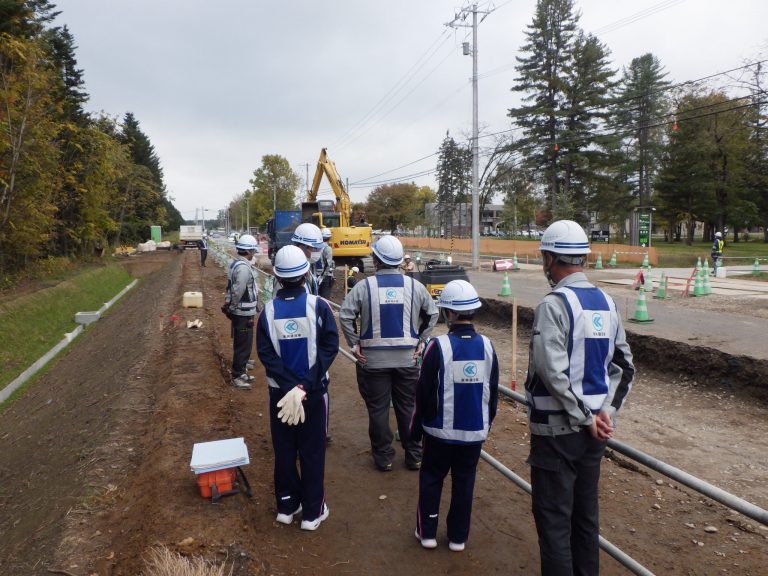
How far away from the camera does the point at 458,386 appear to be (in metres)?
3.37

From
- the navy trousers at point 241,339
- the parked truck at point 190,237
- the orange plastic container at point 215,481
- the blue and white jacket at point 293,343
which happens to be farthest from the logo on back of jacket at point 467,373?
the parked truck at point 190,237

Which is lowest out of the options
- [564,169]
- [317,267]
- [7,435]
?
[7,435]

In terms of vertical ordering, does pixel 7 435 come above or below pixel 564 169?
below

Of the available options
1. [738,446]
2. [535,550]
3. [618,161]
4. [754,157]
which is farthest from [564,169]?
[535,550]

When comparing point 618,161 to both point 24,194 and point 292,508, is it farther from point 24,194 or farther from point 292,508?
point 292,508

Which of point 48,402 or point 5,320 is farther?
point 5,320

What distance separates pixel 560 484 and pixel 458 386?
0.91 m

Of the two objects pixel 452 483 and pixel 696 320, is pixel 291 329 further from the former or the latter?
pixel 696 320

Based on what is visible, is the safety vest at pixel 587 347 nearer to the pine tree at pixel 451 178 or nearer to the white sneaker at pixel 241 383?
the white sneaker at pixel 241 383

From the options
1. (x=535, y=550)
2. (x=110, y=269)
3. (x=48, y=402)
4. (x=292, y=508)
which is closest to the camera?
(x=535, y=550)

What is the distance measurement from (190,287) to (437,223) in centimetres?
6640

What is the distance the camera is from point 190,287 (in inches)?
808

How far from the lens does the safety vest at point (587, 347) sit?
8.62ft

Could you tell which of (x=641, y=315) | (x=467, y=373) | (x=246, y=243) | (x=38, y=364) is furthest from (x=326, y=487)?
(x=38, y=364)
